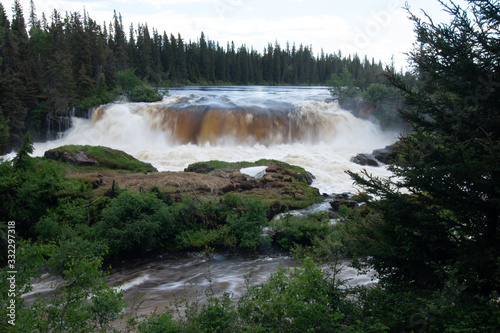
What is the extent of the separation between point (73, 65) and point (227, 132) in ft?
62.3

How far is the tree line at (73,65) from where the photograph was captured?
93.3 ft

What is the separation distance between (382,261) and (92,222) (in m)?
8.75

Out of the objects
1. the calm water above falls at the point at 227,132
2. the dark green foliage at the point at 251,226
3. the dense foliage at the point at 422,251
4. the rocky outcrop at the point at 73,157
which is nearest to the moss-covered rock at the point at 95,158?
the rocky outcrop at the point at 73,157

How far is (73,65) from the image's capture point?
34469mm

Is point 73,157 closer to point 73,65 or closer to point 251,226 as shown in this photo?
point 251,226

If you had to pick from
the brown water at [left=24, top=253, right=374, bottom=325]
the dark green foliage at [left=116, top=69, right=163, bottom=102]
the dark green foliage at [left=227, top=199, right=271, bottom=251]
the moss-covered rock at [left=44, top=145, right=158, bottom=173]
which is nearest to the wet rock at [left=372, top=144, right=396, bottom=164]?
the dark green foliage at [left=227, top=199, right=271, bottom=251]

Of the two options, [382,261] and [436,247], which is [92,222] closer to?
[382,261]

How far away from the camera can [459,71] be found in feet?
17.5

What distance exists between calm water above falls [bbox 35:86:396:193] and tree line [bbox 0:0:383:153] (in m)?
2.80

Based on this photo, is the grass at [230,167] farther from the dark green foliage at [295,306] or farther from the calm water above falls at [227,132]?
the dark green foliage at [295,306]

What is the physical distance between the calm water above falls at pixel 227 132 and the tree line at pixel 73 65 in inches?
110

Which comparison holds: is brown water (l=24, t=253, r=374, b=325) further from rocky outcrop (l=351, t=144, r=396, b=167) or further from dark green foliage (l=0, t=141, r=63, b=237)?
rocky outcrop (l=351, t=144, r=396, b=167)

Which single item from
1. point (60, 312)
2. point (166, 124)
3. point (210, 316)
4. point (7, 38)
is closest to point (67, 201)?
point (60, 312)

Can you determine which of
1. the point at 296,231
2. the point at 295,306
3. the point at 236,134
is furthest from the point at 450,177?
the point at 236,134
